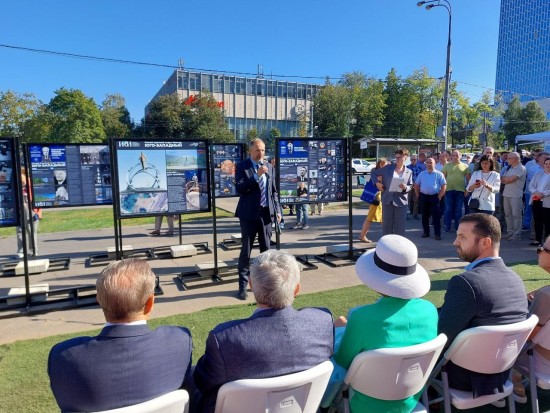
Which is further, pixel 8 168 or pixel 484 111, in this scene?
pixel 484 111

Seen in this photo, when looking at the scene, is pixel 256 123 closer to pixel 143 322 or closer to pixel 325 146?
pixel 325 146

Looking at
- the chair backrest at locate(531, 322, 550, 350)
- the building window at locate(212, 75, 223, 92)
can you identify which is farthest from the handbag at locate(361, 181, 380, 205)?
the building window at locate(212, 75, 223, 92)

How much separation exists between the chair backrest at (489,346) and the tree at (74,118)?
40.9 meters

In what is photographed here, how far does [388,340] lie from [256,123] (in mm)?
65987

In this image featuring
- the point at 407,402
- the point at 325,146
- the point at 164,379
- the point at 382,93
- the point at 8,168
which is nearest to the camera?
the point at 164,379

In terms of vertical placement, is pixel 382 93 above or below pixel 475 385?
above

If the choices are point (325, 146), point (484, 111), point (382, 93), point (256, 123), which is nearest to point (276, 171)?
point (325, 146)

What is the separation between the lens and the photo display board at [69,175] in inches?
257

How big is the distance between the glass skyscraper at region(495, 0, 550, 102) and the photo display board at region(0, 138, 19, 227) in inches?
4020

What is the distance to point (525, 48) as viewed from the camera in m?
98.9

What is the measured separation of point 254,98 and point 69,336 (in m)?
64.6

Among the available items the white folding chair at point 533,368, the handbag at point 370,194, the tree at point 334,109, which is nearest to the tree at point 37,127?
the handbag at point 370,194

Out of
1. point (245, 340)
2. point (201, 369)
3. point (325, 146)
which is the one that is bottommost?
point (201, 369)

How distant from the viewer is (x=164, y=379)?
1587 mm
